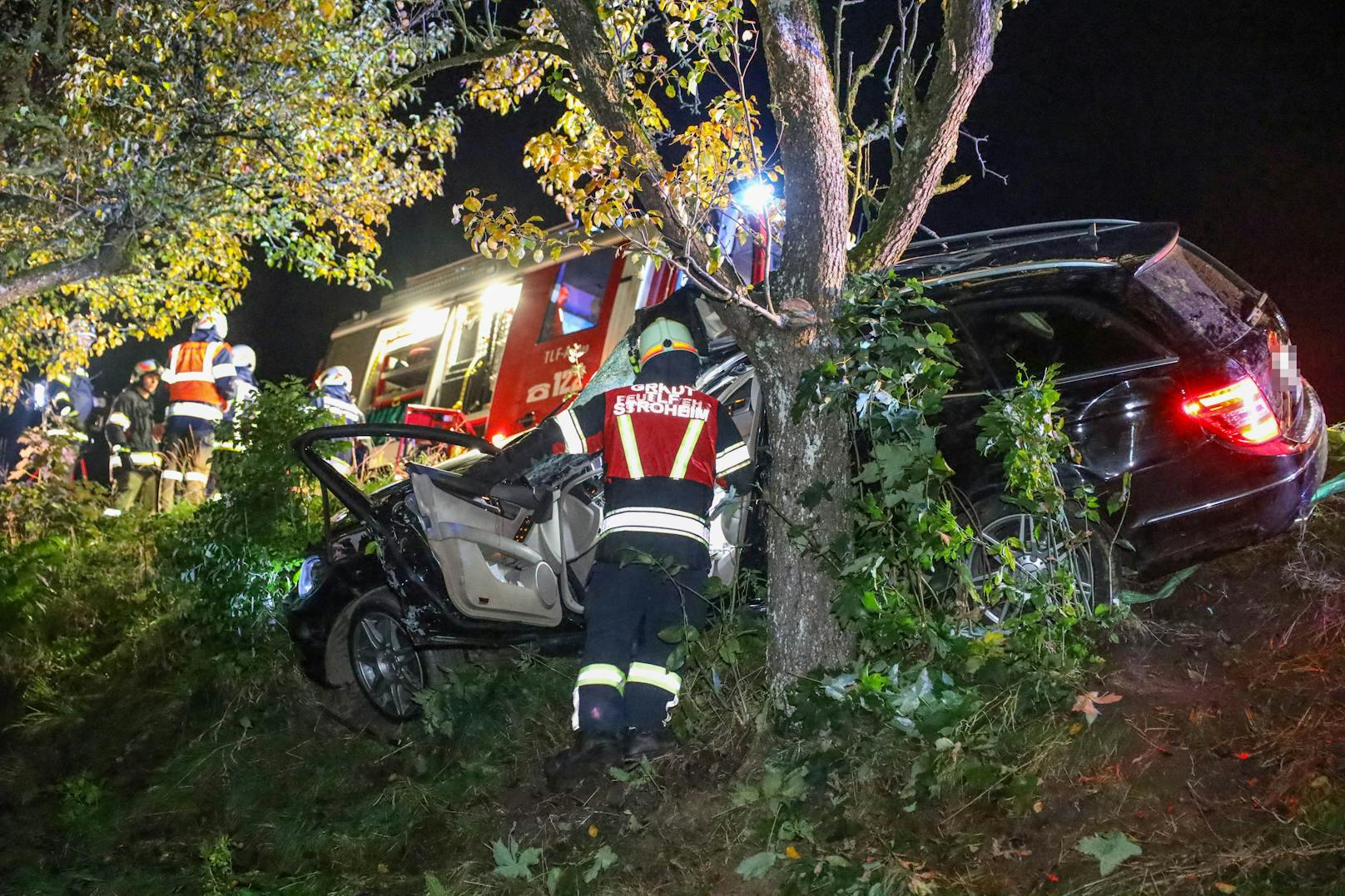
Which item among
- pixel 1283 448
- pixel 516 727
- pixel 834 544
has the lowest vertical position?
pixel 516 727

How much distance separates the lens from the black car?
148 inches

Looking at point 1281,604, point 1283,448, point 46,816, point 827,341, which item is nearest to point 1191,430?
point 1283,448

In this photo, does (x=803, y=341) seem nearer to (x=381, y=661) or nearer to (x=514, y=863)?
(x=514, y=863)

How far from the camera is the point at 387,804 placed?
4.12 m

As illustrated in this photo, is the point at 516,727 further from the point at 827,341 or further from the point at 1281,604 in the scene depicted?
the point at 1281,604

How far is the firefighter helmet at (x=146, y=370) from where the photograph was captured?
10383 millimetres

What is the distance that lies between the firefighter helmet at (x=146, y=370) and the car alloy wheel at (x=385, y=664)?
655cm

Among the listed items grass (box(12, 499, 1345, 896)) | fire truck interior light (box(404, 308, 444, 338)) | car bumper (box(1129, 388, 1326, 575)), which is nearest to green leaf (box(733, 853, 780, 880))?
grass (box(12, 499, 1345, 896))

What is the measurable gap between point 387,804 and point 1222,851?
2.94 meters

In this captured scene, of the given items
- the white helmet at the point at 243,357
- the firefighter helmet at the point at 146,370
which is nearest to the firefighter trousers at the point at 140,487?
the firefighter helmet at the point at 146,370

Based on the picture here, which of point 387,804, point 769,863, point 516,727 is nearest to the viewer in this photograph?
point 769,863

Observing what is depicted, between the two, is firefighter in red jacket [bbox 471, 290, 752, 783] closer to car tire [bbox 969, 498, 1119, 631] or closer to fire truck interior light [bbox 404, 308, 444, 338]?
car tire [bbox 969, 498, 1119, 631]

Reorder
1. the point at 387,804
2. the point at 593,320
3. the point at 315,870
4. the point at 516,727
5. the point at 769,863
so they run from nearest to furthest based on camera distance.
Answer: the point at 769,863 < the point at 315,870 < the point at 387,804 < the point at 516,727 < the point at 593,320

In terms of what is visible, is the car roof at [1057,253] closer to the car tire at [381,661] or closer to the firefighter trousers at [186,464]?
the car tire at [381,661]
